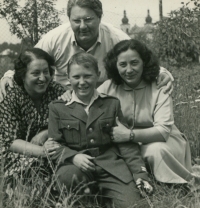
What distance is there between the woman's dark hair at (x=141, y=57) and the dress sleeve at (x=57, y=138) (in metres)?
0.68

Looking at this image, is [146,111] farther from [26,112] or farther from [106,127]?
[26,112]

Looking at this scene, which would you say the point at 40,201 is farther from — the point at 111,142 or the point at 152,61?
the point at 152,61

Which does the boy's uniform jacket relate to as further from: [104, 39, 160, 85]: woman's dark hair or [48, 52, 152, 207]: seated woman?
[104, 39, 160, 85]: woman's dark hair

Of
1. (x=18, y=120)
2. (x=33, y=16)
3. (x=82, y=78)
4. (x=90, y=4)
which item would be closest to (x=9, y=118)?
(x=18, y=120)

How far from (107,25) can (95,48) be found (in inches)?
20.3

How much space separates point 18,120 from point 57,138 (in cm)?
52

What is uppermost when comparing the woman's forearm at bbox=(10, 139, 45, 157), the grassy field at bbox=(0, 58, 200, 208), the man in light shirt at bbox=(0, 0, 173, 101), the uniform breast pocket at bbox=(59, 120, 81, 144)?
the man in light shirt at bbox=(0, 0, 173, 101)

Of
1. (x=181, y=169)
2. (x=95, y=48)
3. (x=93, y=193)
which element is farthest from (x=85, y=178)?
(x=95, y=48)

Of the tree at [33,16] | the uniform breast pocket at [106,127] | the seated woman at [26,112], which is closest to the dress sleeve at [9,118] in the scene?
the seated woman at [26,112]

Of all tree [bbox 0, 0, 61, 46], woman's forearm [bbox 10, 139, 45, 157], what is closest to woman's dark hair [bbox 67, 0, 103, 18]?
woman's forearm [bbox 10, 139, 45, 157]

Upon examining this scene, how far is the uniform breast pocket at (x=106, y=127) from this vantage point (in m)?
3.48

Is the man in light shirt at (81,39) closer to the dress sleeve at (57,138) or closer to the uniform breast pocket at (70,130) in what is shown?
the dress sleeve at (57,138)

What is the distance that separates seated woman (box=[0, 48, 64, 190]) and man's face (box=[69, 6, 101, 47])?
2.02 ft

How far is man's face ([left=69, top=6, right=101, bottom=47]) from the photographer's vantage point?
428cm
